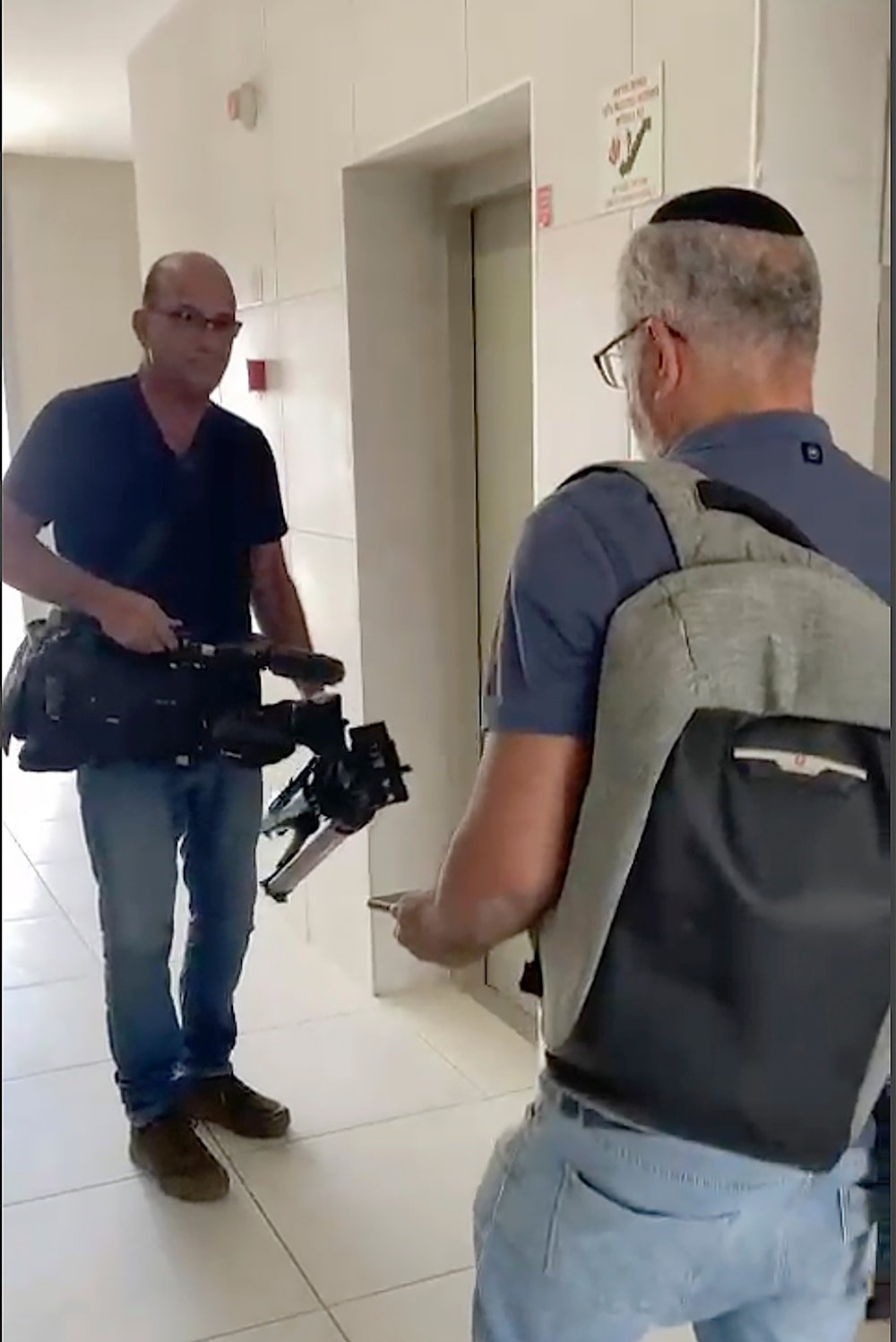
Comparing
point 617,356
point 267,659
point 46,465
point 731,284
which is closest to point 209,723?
point 267,659

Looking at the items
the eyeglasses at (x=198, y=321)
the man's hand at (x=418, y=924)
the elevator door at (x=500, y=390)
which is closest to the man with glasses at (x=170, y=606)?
the eyeglasses at (x=198, y=321)

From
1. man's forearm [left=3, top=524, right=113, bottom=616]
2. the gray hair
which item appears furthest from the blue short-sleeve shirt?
man's forearm [left=3, top=524, right=113, bottom=616]

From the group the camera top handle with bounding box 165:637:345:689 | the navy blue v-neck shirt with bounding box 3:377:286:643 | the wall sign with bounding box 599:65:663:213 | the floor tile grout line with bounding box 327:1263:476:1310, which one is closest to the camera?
the navy blue v-neck shirt with bounding box 3:377:286:643

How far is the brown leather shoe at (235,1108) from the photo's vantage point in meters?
1.44

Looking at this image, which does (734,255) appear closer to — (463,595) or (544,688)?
(544,688)

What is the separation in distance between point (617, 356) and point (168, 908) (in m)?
0.72

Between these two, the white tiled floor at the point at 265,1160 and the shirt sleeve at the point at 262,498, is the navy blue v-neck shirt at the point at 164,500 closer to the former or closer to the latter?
the shirt sleeve at the point at 262,498

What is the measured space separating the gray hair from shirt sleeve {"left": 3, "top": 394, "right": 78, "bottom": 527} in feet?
1.67

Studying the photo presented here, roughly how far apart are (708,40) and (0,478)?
2.80 ft

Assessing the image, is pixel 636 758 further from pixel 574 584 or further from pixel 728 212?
pixel 728 212

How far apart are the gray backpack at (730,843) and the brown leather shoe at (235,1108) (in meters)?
0.61

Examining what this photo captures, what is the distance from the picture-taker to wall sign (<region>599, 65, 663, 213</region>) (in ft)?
4.63

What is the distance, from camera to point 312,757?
1384 mm

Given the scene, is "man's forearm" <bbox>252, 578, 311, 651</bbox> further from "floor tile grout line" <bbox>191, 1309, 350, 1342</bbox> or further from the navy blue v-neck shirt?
"floor tile grout line" <bbox>191, 1309, 350, 1342</bbox>
